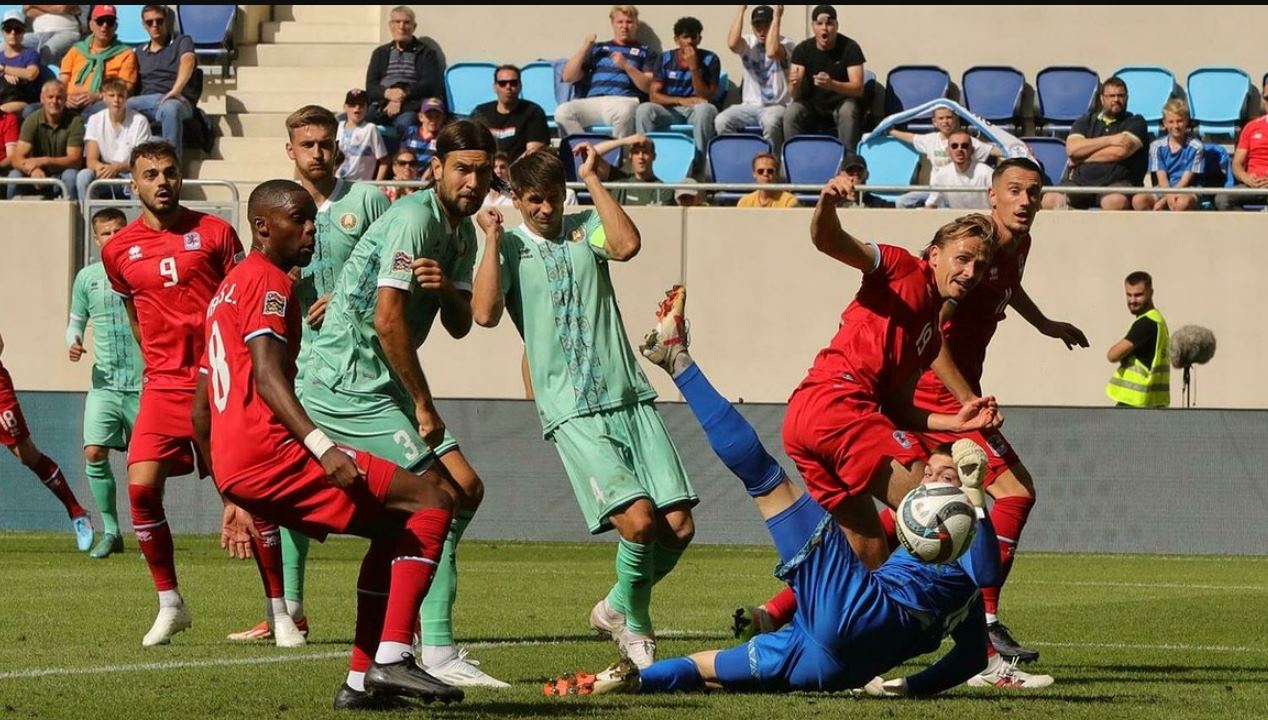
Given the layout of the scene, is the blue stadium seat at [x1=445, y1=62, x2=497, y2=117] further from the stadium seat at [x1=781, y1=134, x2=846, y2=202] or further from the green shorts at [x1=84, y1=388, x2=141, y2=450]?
the green shorts at [x1=84, y1=388, x2=141, y2=450]

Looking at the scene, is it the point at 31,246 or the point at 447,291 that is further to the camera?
the point at 31,246

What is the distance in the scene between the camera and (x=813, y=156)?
20.0 meters

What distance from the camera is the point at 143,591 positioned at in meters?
11.9

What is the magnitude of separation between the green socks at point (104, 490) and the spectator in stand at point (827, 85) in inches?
331

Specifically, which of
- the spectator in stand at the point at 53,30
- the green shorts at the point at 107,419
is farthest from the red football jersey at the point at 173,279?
the spectator in stand at the point at 53,30

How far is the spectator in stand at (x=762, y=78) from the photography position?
20734 millimetres

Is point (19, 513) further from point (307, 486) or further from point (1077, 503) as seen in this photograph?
point (307, 486)

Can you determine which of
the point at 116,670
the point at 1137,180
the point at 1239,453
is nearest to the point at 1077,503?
the point at 1239,453

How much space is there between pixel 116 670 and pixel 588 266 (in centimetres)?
253

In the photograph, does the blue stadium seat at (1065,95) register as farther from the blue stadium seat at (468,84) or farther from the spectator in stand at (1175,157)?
the blue stadium seat at (468,84)

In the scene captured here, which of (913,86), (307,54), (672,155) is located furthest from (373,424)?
(307,54)

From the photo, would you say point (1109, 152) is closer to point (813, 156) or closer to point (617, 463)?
point (813, 156)

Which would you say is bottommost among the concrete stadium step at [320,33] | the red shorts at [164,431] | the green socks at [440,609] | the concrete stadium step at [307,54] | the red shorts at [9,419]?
the red shorts at [9,419]

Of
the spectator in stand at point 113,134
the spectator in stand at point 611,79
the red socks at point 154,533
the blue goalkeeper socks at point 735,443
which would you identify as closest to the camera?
the blue goalkeeper socks at point 735,443
